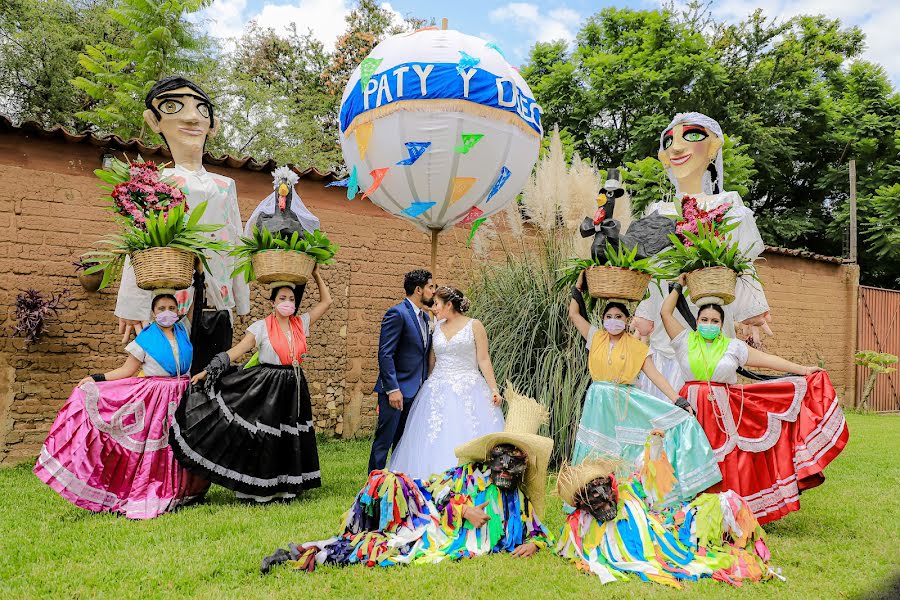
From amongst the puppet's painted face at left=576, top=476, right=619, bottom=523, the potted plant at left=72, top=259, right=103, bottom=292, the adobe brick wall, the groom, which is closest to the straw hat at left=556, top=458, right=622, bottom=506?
the puppet's painted face at left=576, top=476, right=619, bottom=523

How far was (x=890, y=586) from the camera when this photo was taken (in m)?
3.12

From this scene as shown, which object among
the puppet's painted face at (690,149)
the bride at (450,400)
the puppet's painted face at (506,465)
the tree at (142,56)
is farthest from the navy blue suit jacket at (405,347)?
the tree at (142,56)

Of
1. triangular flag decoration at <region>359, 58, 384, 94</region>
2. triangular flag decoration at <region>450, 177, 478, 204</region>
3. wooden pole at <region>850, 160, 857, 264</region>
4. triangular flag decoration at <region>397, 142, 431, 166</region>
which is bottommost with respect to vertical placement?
triangular flag decoration at <region>450, 177, 478, 204</region>

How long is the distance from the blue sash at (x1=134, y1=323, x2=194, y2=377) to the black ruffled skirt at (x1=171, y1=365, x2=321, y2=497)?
0.65 feet

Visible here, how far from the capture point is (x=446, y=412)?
4250 millimetres

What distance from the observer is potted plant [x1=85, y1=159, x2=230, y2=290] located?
4004 millimetres

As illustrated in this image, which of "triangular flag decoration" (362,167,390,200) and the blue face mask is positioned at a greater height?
"triangular flag decoration" (362,167,390,200)

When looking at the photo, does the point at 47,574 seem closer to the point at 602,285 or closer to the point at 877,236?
the point at 602,285

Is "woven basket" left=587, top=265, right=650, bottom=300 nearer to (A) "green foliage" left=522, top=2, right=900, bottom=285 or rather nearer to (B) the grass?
(B) the grass

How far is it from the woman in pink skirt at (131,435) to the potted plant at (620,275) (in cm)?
258

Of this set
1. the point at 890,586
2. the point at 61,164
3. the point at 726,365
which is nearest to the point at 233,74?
the point at 61,164

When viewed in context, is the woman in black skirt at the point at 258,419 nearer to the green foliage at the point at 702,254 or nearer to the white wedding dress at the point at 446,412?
the white wedding dress at the point at 446,412

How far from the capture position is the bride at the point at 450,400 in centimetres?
419

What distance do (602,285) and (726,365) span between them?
89 cm
